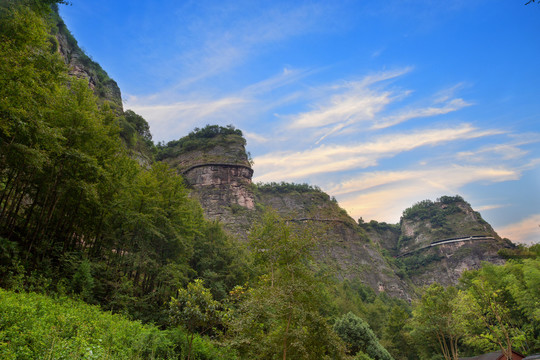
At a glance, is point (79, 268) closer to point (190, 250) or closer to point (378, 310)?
point (190, 250)

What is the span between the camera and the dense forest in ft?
28.8

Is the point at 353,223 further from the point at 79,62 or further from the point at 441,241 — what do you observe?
the point at 79,62

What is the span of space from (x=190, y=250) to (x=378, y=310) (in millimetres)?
38217

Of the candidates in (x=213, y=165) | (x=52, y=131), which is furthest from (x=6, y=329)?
(x=213, y=165)

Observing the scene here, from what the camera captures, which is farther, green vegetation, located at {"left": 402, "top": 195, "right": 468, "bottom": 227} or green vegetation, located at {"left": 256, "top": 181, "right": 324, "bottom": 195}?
green vegetation, located at {"left": 402, "top": 195, "right": 468, "bottom": 227}

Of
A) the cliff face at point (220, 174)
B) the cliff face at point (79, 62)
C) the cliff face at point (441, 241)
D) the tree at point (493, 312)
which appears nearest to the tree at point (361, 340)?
the tree at point (493, 312)

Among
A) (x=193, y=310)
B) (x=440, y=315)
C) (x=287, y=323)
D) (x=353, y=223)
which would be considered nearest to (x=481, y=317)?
(x=440, y=315)

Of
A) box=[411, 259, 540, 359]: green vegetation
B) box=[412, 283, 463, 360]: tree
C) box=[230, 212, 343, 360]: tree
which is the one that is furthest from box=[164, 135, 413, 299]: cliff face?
box=[230, 212, 343, 360]: tree

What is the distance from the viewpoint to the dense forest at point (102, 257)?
8.79 meters

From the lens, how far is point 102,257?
1750 cm

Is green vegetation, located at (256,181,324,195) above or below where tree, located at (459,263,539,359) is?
above

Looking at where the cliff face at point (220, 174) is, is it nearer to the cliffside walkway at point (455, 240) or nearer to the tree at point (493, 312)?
the tree at point (493, 312)

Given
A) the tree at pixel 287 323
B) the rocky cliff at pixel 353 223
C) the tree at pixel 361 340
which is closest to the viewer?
the tree at pixel 287 323

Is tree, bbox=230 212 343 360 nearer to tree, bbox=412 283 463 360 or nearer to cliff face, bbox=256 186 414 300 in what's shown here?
tree, bbox=412 283 463 360
